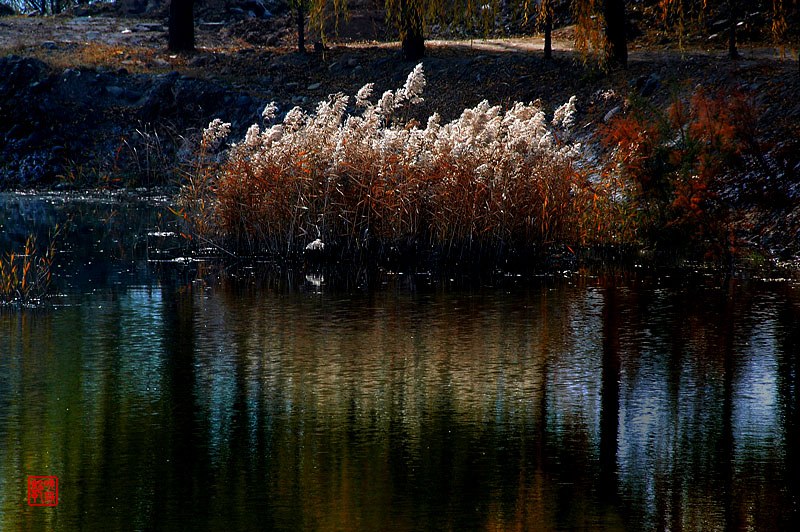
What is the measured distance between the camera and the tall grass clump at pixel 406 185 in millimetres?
12203

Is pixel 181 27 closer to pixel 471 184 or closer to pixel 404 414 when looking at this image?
pixel 471 184

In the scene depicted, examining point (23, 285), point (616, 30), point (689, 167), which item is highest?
point (616, 30)

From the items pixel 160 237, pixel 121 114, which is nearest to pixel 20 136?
pixel 121 114

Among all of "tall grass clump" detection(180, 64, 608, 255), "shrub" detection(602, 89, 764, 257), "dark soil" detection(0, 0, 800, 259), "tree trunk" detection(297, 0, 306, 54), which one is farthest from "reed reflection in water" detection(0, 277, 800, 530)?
"tree trunk" detection(297, 0, 306, 54)

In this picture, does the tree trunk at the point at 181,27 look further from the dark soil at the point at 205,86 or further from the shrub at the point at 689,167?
the shrub at the point at 689,167

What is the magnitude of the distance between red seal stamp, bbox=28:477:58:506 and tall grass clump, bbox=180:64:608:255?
767 cm

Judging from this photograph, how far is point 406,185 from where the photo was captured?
12.2 m

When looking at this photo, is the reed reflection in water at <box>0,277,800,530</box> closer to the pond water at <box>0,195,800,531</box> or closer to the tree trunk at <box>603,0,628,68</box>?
the pond water at <box>0,195,800,531</box>

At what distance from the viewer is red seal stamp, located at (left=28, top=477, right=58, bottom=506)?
4.73 m

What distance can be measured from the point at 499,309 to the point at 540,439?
401cm

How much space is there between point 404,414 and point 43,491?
223cm

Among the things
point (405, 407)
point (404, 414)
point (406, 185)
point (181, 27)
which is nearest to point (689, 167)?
point (406, 185)

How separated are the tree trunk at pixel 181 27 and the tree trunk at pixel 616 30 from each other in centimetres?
1443

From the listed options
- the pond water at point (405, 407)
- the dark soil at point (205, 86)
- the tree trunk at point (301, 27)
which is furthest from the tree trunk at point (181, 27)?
the pond water at point (405, 407)
